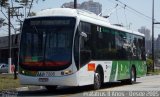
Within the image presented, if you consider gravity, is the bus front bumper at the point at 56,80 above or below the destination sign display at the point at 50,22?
below

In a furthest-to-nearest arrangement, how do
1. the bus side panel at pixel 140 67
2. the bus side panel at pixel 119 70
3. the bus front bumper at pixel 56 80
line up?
1. the bus side panel at pixel 140 67
2. the bus side panel at pixel 119 70
3. the bus front bumper at pixel 56 80

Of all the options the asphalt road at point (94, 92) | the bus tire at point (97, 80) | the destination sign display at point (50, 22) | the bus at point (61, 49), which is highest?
the destination sign display at point (50, 22)

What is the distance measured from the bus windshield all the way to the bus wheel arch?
2.92 meters

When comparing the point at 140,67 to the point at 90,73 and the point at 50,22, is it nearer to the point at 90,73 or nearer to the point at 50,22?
the point at 90,73

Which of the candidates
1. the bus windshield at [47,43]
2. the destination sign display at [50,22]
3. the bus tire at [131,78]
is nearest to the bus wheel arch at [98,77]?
the bus windshield at [47,43]

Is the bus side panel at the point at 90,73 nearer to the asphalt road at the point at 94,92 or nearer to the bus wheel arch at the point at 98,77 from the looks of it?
the bus wheel arch at the point at 98,77

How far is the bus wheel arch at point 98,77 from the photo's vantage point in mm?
21222

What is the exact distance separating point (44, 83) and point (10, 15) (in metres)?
15.9

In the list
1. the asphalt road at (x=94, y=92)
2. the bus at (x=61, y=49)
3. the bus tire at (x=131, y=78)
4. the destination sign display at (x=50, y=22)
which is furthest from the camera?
the bus tire at (x=131, y=78)

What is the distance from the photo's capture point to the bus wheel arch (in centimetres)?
2122

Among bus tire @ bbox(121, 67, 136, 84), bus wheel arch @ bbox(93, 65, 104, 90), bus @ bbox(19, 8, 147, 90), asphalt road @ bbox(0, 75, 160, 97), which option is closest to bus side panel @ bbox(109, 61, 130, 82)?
bus tire @ bbox(121, 67, 136, 84)

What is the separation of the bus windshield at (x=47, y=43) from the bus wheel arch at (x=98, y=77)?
2918mm

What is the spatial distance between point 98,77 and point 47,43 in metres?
3.74

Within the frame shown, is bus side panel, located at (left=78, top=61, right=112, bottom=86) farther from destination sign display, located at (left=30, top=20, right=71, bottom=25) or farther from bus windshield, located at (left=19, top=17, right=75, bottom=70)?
destination sign display, located at (left=30, top=20, right=71, bottom=25)
